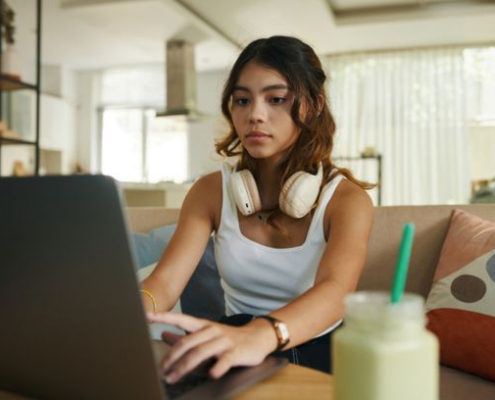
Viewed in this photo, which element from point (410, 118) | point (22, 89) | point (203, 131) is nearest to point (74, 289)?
point (22, 89)

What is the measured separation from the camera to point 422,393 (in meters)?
0.47

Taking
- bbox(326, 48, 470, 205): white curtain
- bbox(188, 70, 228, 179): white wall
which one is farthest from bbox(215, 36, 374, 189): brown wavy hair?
bbox(188, 70, 228, 179): white wall

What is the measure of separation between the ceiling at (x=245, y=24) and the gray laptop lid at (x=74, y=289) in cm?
521

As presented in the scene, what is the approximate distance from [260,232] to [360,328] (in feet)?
3.06

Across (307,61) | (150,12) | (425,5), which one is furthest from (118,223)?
(425,5)

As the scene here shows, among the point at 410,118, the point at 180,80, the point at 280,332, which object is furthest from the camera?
the point at 410,118

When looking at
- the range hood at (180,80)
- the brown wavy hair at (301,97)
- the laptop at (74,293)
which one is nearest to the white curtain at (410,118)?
the range hood at (180,80)

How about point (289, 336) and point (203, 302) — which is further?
point (203, 302)

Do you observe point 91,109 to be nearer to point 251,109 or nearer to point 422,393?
point 251,109

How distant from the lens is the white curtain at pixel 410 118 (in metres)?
8.14

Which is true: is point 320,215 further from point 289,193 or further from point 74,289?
point 74,289

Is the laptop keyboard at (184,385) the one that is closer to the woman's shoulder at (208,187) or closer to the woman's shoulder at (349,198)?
the woman's shoulder at (349,198)

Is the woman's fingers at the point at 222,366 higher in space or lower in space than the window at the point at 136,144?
lower

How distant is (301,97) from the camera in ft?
4.53
